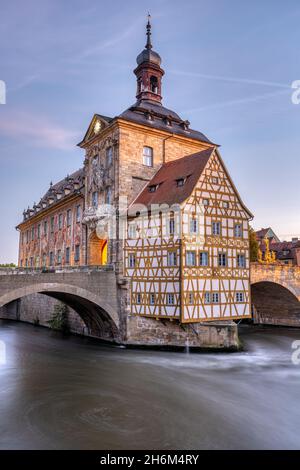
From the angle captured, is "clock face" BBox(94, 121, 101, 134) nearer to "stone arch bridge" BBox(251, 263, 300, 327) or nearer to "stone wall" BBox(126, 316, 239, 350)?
"stone wall" BBox(126, 316, 239, 350)

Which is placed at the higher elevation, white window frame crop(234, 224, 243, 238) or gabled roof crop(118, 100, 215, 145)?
gabled roof crop(118, 100, 215, 145)

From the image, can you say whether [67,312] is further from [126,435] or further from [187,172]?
[126,435]

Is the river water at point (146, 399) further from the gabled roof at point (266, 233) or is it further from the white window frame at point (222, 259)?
the gabled roof at point (266, 233)

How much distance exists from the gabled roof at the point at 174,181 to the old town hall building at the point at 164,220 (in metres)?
0.08

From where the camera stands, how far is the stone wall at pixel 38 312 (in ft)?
89.2

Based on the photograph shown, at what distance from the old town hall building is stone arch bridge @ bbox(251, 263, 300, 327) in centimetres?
770

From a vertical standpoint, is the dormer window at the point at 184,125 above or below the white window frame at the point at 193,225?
above

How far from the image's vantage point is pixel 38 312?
3403 cm

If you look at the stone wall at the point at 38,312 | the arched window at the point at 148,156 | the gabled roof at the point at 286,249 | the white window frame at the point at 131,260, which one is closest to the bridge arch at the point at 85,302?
the stone wall at the point at 38,312

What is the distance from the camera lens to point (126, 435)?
10508 mm

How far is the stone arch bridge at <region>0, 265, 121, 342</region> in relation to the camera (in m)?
18.7

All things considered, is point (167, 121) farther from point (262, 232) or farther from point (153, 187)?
point (262, 232)

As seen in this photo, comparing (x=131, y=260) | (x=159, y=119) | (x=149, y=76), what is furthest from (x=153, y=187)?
(x=149, y=76)


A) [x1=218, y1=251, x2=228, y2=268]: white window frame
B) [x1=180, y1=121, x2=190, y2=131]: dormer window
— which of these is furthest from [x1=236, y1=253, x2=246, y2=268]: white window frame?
[x1=180, y1=121, x2=190, y2=131]: dormer window
